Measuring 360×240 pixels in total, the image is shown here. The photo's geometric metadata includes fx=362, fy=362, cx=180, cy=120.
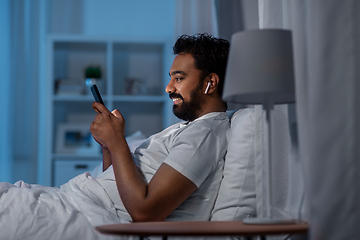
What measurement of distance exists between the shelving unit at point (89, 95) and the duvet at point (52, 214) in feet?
6.05

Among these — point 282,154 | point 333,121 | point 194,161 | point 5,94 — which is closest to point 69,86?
point 5,94

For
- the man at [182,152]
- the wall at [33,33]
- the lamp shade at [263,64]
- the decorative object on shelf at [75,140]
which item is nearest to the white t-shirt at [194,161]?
the man at [182,152]

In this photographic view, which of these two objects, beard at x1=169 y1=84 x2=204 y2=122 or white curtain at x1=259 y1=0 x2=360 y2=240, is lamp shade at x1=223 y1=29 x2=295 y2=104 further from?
beard at x1=169 y1=84 x2=204 y2=122

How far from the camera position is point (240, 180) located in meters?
1.15

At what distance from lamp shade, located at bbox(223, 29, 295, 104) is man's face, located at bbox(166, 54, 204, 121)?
0.62 m

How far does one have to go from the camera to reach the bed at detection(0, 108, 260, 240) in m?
1.00

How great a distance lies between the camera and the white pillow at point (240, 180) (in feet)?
3.72

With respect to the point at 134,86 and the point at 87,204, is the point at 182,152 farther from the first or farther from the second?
the point at 134,86

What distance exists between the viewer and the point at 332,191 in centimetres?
73

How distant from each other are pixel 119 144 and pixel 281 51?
0.63 metres

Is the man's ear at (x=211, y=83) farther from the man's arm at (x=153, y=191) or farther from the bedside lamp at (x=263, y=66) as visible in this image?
the bedside lamp at (x=263, y=66)

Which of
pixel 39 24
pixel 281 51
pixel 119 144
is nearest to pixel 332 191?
pixel 281 51

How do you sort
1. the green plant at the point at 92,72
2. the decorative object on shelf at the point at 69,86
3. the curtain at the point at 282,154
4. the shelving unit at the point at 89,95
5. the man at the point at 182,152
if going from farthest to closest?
the green plant at the point at 92,72, the decorative object on shelf at the point at 69,86, the shelving unit at the point at 89,95, the man at the point at 182,152, the curtain at the point at 282,154

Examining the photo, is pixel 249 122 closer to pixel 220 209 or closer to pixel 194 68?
pixel 220 209
